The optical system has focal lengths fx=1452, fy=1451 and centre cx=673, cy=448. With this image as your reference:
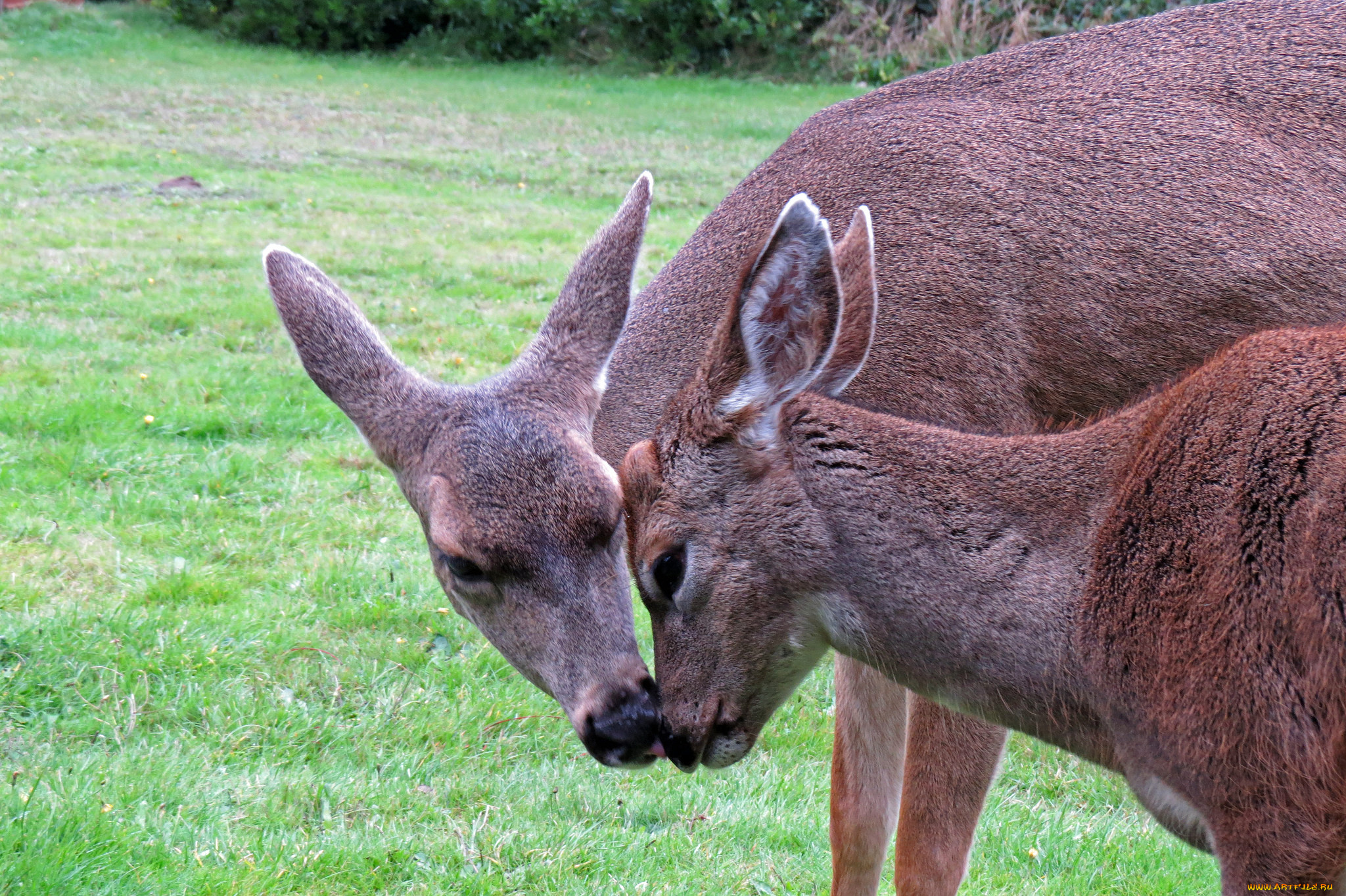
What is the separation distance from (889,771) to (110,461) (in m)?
4.80

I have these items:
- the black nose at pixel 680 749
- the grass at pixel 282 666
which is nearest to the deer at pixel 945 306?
the black nose at pixel 680 749

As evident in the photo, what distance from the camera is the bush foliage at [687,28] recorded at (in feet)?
81.0

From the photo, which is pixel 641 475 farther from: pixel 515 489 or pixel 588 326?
pixel 588 326

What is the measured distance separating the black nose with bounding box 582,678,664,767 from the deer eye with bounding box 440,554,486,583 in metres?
0.58

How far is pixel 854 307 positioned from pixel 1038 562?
0.93 meters

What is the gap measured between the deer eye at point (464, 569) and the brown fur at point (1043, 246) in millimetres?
722

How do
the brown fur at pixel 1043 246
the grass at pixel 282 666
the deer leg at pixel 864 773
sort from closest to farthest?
the brown fur at pixel 1043 246
the grass at pixel 282 666
the deer leg at pixel 864 773

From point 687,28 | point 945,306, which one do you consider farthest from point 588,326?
point 687,28

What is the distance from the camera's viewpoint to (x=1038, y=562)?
335 centimetres

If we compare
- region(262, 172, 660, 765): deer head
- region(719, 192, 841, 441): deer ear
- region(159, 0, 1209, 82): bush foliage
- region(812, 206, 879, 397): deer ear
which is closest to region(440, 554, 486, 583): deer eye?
region(262, 172, 660, 765): deer head

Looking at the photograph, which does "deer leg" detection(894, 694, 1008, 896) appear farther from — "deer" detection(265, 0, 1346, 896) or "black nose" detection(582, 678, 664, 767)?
"black nose" detection(582, 678, 664, 767)

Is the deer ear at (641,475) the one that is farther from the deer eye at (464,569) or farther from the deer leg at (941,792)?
the deer leg at (941,792)

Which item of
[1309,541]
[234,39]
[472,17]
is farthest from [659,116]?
[1309,541]

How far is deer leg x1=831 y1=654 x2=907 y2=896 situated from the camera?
16.0 feet
